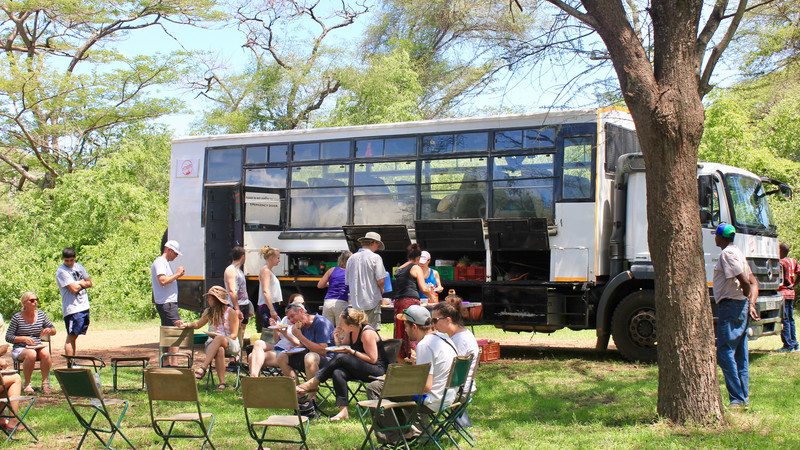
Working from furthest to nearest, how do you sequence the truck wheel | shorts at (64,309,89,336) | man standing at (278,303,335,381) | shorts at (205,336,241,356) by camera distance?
the truck wheel → shorts at (64,309,89,336) → shorts at (205,336,241,356) → man standing at (278,303,335,381)

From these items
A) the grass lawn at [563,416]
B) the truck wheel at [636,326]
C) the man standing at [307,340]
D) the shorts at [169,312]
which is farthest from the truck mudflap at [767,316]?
the shorts at [169,312]

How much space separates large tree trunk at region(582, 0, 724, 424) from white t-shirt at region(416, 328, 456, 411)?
1.73 metres

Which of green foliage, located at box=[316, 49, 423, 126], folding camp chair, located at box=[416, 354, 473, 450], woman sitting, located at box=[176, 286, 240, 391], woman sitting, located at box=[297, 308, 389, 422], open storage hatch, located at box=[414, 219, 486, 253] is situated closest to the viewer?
folding camp chair, located at box=[416, 354, 473, 450]

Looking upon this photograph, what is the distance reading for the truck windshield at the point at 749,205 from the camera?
10086 millimetres

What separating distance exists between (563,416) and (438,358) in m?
1.67

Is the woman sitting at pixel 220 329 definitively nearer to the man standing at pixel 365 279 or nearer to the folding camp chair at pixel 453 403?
the man standing at pixel 365 279

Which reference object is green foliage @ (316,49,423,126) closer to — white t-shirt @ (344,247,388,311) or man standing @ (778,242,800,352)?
man standing @ (778,242,800,352)

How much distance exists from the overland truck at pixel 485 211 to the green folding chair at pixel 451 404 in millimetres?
4105

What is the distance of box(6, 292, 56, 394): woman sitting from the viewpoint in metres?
8.24

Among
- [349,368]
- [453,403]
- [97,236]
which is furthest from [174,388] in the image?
[97,236]

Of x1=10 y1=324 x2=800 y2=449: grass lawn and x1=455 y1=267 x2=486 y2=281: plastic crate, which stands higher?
x1=455 y1=267 x2=486 y2=281: plastic crate

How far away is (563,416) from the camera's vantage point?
729 centimetres

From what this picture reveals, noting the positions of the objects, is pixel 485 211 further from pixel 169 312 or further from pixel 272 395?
pixel 272 395

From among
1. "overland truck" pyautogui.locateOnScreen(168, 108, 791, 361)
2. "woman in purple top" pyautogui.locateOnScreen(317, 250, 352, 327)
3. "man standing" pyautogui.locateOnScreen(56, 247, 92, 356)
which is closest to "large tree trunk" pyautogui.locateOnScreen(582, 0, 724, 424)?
"overland truck" pyautogui.locateOnScreen(168, 108, 791, 361)
